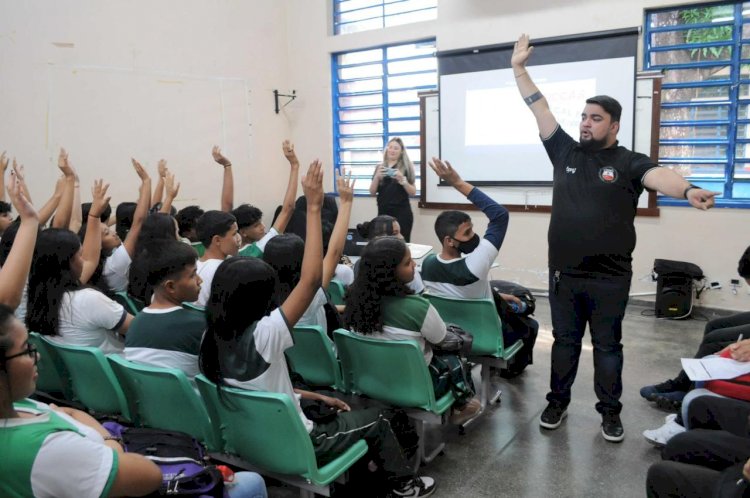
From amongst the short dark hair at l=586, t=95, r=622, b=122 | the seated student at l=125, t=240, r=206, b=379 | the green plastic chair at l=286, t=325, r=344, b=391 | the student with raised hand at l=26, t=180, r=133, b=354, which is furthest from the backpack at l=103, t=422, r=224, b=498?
the short dark hair at l=586, t=95, r=622, b=122

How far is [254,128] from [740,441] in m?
5.92

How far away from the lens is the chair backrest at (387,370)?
7.09 ft

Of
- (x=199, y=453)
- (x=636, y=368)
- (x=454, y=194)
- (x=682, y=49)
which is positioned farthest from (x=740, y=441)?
(x=454, y=194)

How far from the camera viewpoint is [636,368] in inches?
→ 146

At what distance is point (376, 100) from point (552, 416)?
15.6 ft

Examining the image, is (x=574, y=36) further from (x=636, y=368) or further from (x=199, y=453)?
(x=199, y=453)

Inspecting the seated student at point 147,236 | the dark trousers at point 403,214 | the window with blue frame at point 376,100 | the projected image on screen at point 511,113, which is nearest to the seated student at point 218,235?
the seated student at point 147,236

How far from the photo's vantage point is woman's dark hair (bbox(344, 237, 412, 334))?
2.25m

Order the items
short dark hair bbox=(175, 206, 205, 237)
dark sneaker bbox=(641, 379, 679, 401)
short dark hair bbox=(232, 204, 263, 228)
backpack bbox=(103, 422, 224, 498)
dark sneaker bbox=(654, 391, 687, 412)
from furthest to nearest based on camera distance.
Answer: short dark hair bbox=(175, 206, 205, 237), short dark hair bbox=(232, 204, 263, 228), dark sneaker bbox=(641, 379, 679, 401), dark sneaker bbox=(654, 391, 687, 412), backpack bbox=(103, 422, 224, 498)

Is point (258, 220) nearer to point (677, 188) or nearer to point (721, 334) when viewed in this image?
point (677, 188)

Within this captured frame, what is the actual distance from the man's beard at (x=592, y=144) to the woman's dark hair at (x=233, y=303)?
5.15 ft

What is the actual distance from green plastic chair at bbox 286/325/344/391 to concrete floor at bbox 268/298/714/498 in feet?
1.52

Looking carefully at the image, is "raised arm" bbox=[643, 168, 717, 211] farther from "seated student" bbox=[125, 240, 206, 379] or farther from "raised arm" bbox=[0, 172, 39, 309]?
"raised arm" bbox=[0, 172, 39, 309]

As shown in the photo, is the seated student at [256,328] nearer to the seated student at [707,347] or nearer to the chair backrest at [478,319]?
the chair backrest at [478,319]
